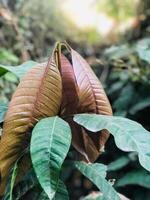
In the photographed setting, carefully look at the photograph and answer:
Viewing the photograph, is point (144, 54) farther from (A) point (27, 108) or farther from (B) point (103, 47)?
(A) point (27, 108)

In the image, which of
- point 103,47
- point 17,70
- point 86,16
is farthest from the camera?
point 86,16

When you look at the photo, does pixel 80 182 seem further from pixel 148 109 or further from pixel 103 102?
pixel 103 102

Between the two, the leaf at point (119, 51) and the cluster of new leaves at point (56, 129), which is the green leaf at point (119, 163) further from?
the cluster of new leaves at point (56, 129)

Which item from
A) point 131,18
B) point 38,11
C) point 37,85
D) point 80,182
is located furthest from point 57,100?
point 131,18

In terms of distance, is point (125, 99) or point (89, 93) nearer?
point (89, 93)

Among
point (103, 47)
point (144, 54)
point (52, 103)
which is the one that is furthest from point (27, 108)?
point (103, 47)

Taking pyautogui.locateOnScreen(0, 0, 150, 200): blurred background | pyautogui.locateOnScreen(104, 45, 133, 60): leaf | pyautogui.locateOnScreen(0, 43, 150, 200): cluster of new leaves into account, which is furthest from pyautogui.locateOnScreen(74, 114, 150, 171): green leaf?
pyautogui.locateOnScreen(104, 45, 133, 60): leaf

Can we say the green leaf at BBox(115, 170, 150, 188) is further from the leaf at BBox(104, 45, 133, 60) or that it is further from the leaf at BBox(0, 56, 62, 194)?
the leaf at BBox(0, 56, 62, 194)

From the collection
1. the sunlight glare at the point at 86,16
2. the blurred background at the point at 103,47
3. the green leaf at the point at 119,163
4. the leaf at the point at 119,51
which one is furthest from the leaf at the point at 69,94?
the sunlight glare at the point at 86,16
